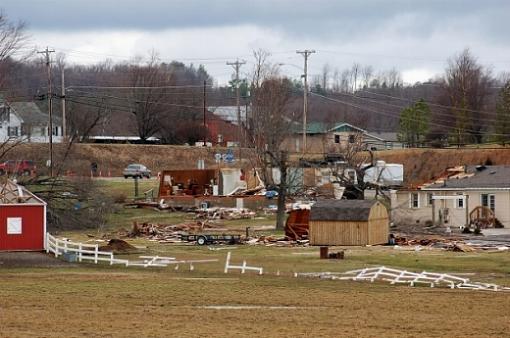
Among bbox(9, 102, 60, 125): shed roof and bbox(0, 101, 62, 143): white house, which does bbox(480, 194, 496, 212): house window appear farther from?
bbox(9, 102, 60, 125): shed roof

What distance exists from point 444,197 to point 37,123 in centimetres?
6402

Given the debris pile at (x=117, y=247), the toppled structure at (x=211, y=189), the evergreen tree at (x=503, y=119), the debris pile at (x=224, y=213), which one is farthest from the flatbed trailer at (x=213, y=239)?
the evergreen tree at (x=503, y=119)

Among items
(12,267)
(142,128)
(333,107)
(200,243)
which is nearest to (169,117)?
(142,128)

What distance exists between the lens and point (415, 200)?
264 feet

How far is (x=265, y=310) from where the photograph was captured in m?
33.8

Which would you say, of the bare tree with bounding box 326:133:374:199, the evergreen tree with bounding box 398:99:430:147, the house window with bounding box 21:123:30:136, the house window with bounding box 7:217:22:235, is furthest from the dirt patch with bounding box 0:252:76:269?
the evergreen tree with bounding box 398:99:430:147

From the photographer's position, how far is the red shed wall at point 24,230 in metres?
54.5

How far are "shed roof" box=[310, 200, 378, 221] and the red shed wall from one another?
1700 centimetres

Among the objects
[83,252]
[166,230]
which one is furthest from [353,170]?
[83,252]

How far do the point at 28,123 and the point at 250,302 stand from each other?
95.3m

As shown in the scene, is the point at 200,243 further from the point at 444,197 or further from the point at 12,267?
the point at 444,197

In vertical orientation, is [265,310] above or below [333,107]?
below

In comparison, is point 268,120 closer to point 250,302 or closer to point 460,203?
point 460,203

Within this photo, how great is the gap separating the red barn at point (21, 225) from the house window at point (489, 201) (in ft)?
113
